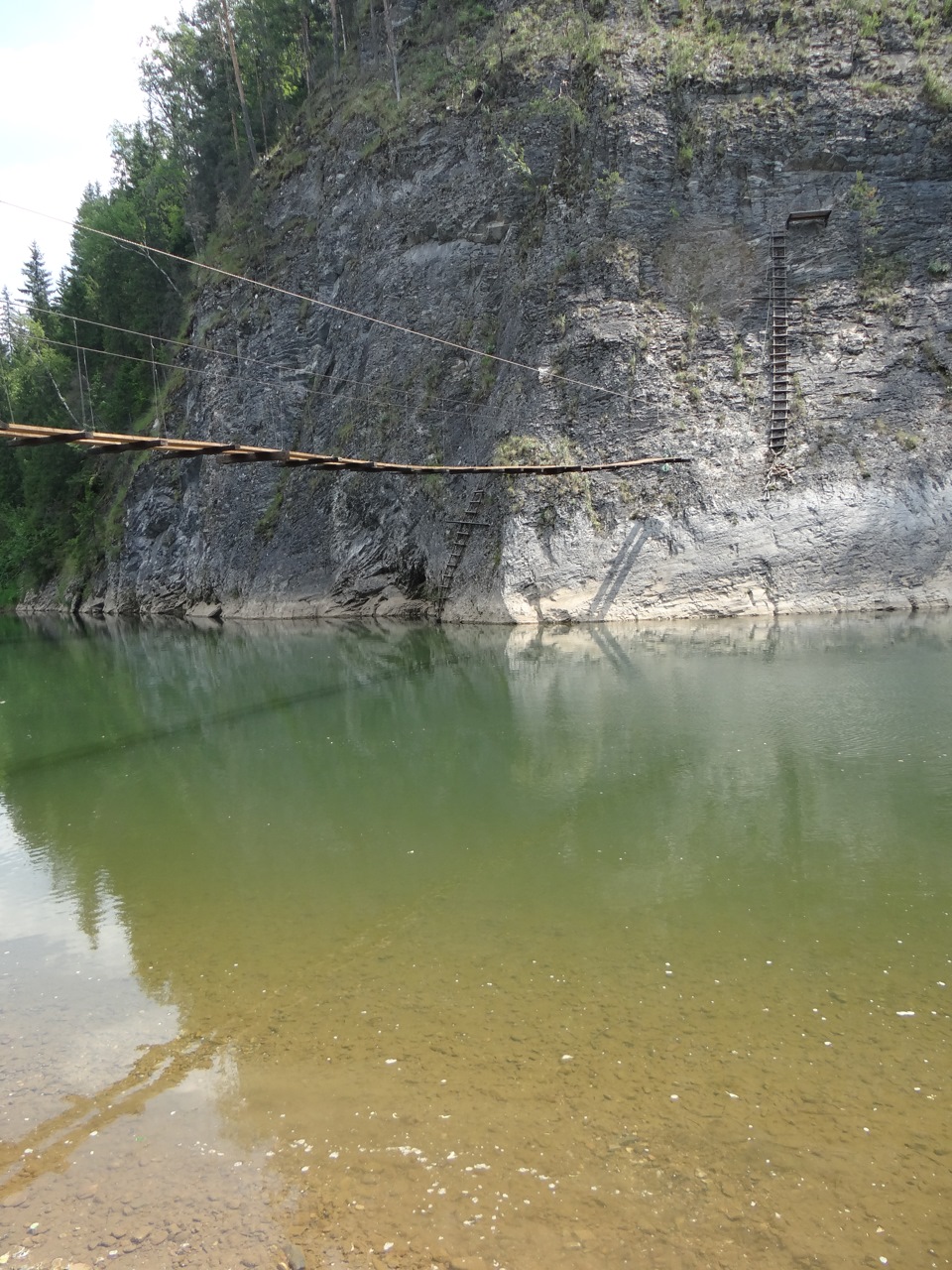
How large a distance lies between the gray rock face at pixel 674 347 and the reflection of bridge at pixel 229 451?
0.71 m

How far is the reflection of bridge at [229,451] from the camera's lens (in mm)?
12281

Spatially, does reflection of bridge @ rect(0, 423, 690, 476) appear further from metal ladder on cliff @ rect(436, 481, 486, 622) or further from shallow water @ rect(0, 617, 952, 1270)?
shallow water @ rect(0, 617, 952, 1270)

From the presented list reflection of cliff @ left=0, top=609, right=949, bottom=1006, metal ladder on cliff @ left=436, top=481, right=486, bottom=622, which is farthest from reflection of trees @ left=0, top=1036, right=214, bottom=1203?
metal ladder on cliff @ left=436, top=481, right=486, bottom=622

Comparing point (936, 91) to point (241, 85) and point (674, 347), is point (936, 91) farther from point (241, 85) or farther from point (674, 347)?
point (241, 85)

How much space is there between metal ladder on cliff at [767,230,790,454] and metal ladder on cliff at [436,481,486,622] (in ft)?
27.3

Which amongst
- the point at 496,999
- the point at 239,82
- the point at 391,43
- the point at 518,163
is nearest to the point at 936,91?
the point at 518,163

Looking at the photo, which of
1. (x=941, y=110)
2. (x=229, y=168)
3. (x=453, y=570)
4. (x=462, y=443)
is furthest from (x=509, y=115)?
(x=229, y=168)

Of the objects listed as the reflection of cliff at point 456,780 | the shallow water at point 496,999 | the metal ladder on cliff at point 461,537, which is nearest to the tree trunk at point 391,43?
the metal ladder on cliff at point 461,537

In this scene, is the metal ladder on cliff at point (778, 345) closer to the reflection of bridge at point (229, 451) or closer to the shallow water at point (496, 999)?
the reflection of bridge at point (229, 451)

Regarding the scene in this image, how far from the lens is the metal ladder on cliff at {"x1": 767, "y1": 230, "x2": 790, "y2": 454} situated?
83.5 feet

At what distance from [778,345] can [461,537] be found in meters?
10.3

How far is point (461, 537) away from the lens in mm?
28453

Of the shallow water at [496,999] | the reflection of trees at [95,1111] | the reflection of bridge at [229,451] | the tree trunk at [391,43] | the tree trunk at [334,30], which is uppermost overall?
the tree trunk at [334,30]

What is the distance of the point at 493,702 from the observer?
16.7 metres
